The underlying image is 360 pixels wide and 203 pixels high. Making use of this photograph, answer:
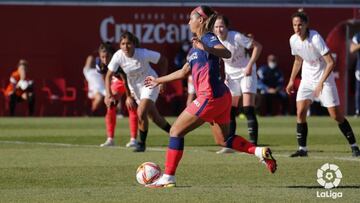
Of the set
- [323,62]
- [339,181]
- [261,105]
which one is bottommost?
[261,105]

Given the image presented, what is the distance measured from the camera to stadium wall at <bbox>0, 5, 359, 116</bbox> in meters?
34.2

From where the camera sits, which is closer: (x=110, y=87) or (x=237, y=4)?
(x=110, y=87)

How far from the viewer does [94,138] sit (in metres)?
22.1

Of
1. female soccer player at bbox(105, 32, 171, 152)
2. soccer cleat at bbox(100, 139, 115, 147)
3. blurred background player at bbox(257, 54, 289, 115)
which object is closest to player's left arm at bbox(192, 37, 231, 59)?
female soccer player at bbox(105, 32, 171, 152)

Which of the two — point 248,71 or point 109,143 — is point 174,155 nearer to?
point 248,71

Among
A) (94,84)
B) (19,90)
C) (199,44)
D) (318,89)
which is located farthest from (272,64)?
(199,44)

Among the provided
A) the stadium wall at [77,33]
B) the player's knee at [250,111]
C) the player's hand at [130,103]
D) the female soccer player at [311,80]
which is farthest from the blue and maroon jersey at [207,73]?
the stadium wall at [77,33]

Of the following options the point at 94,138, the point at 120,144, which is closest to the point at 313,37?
the point at 120,144

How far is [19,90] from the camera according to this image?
110 feet

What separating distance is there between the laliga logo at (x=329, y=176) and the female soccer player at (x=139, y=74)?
13.1 feet

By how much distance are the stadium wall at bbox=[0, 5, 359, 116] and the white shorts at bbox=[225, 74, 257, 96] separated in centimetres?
1602

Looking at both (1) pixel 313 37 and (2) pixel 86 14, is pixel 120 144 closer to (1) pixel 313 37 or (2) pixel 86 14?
(1) pixel 313 37

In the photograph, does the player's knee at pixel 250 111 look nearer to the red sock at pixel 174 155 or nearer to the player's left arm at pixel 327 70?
the player's left arm at pixel 327 70

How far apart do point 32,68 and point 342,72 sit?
1045cm
